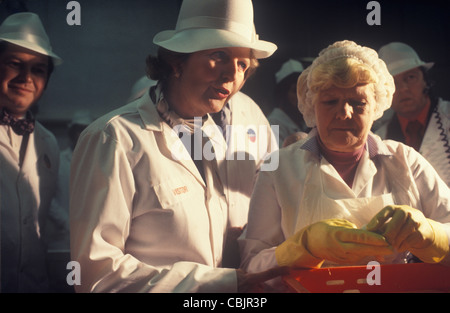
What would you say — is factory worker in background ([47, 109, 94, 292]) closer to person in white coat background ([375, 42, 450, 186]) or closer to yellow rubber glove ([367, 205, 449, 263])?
yellow rubber glove ([367, 205, 449, 263])

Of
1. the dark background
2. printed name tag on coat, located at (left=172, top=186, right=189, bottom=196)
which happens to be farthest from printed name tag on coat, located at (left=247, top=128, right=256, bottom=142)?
the dark background

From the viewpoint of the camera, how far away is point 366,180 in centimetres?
182

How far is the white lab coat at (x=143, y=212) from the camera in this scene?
1.67 m

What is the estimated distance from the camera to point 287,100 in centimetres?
355

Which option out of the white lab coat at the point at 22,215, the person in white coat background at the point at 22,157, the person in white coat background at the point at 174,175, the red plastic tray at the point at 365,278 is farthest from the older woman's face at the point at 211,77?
the white lab coat at the point at 22,215

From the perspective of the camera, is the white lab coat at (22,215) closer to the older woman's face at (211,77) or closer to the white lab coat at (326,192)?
the older woman's face at (211,77)

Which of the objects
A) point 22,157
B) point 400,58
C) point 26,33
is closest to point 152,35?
point 26,33

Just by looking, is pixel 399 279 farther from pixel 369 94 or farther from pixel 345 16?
pixel 345 16

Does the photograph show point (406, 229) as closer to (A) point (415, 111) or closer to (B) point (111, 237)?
(B) point (111, 237)

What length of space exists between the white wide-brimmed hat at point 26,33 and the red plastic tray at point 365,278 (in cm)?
172

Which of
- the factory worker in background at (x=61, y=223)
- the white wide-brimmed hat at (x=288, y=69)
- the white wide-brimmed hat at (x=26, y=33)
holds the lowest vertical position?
the factory worker in background at (x=61, y=223)

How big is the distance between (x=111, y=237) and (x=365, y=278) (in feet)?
2.97

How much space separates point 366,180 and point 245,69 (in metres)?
0.69

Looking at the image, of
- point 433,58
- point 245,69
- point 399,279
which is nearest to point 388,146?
point 399,279
